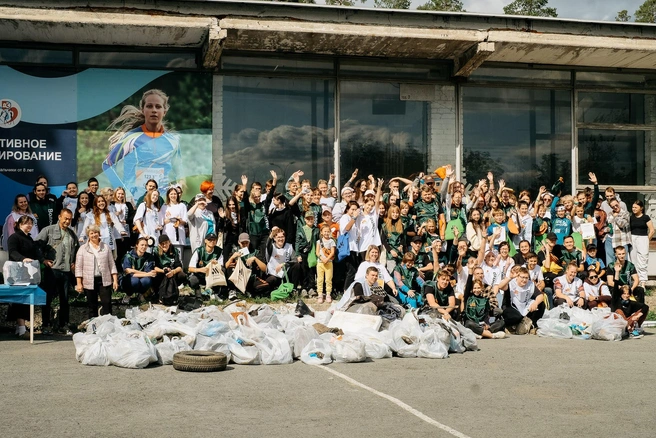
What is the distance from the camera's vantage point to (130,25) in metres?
15.7

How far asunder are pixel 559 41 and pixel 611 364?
887cm

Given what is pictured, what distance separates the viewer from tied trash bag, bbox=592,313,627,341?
43.9 feet

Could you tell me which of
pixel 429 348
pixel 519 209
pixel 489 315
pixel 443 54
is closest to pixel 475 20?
pixel 443 54

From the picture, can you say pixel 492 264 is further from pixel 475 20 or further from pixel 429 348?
pixel 475 20

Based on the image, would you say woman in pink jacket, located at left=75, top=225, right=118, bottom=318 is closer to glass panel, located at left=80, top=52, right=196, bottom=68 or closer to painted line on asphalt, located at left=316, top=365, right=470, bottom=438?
painted line on asphalt, located at left=316, top=365, right=470, bottom=438

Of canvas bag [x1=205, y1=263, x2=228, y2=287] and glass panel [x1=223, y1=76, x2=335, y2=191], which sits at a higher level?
glass panel [x1=223, y1=76, x2=335, y2=191]

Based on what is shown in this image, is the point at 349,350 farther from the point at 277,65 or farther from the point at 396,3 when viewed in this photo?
the point at 396,3

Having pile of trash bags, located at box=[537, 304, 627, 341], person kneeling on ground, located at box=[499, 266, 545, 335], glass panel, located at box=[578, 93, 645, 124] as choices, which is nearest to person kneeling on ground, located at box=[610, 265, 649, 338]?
pile of trash bags, located at box=[537, 304, 627, 341]

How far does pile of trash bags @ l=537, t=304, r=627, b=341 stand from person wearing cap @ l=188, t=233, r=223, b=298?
567 centimetres

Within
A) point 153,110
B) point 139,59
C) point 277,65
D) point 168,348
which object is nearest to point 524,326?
point 168,348

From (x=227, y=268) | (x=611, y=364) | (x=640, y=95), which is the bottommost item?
(x=611, y=364)

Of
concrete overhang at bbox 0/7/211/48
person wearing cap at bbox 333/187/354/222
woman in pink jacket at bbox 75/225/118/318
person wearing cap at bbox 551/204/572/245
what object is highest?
concrete overhang at bbox 0/7/211/48

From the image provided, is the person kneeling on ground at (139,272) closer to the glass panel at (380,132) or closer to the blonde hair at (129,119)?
the blonde hair at (129,119)

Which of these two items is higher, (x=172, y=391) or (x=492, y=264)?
(x=492, y=264)
